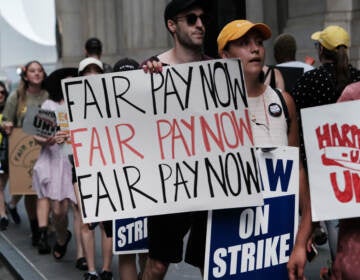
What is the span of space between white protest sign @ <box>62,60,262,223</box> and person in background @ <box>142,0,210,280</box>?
20 centimetres

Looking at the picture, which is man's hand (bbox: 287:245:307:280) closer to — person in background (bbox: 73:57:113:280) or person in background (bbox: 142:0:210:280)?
person in background (bbox: 142:0:210:280)

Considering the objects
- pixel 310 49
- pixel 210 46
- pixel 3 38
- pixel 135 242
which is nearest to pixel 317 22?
pixel 310 49

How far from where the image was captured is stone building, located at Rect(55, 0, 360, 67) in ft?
41.9

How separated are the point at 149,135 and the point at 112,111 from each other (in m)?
0.21

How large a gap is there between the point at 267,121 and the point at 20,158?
6.61 meters

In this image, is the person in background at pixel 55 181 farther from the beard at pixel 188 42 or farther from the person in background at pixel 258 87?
the person in background at pixel 258 87

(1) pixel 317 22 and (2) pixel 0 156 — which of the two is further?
(1) pixel 317 22

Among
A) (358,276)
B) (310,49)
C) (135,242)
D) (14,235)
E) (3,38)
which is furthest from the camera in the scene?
(3,38)

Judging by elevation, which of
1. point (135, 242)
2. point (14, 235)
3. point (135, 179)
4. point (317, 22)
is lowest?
point (14, 235)

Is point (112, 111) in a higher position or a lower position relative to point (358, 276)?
higher

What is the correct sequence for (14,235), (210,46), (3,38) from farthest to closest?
(3,38) < (210,46) < (14,235)

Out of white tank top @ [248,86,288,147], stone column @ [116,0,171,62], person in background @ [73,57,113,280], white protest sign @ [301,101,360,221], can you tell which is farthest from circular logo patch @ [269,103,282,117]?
stone column @ [116,0,171,62]

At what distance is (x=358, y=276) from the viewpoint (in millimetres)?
3762

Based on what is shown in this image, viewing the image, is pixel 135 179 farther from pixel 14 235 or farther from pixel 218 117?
pixel 14 235
